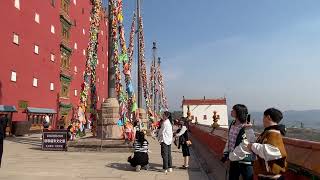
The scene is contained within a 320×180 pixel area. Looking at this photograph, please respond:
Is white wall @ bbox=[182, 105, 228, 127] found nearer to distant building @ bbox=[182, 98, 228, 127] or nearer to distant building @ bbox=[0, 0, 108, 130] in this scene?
distant building @ bbox=[182, 98, 228, 127]

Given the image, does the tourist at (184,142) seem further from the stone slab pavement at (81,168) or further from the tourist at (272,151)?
the tourist at (272,151)

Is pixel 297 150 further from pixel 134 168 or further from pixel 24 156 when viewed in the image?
pixel 24 156

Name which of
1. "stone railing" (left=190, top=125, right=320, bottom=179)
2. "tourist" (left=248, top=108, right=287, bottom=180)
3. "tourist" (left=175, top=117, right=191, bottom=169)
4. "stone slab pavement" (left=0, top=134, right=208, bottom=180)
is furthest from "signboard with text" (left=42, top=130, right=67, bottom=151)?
"tourist" (left=248, top=108, right=287, bottom=180)

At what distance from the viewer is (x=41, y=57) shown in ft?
124

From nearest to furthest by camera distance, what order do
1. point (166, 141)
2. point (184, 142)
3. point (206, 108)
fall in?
point (166, 141) → point (184, 142) → point (206, 108)

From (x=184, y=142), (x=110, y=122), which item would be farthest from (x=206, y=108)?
(x=184, y=142)

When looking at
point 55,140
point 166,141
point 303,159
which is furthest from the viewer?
point 55,140

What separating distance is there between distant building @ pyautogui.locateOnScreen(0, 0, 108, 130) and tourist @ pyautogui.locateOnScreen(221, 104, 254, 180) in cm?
1909

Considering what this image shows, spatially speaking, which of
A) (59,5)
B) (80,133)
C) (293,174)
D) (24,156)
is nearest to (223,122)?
(59,5)

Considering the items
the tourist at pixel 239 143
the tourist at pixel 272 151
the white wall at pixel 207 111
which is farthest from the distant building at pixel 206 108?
the tourist at pixel 272 151

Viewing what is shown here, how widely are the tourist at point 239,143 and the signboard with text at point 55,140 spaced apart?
13.7m

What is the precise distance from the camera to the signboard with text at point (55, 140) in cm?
1938

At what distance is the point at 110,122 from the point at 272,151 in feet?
55.3

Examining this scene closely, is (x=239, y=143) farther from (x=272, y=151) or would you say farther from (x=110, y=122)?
(x=110, y=122)
